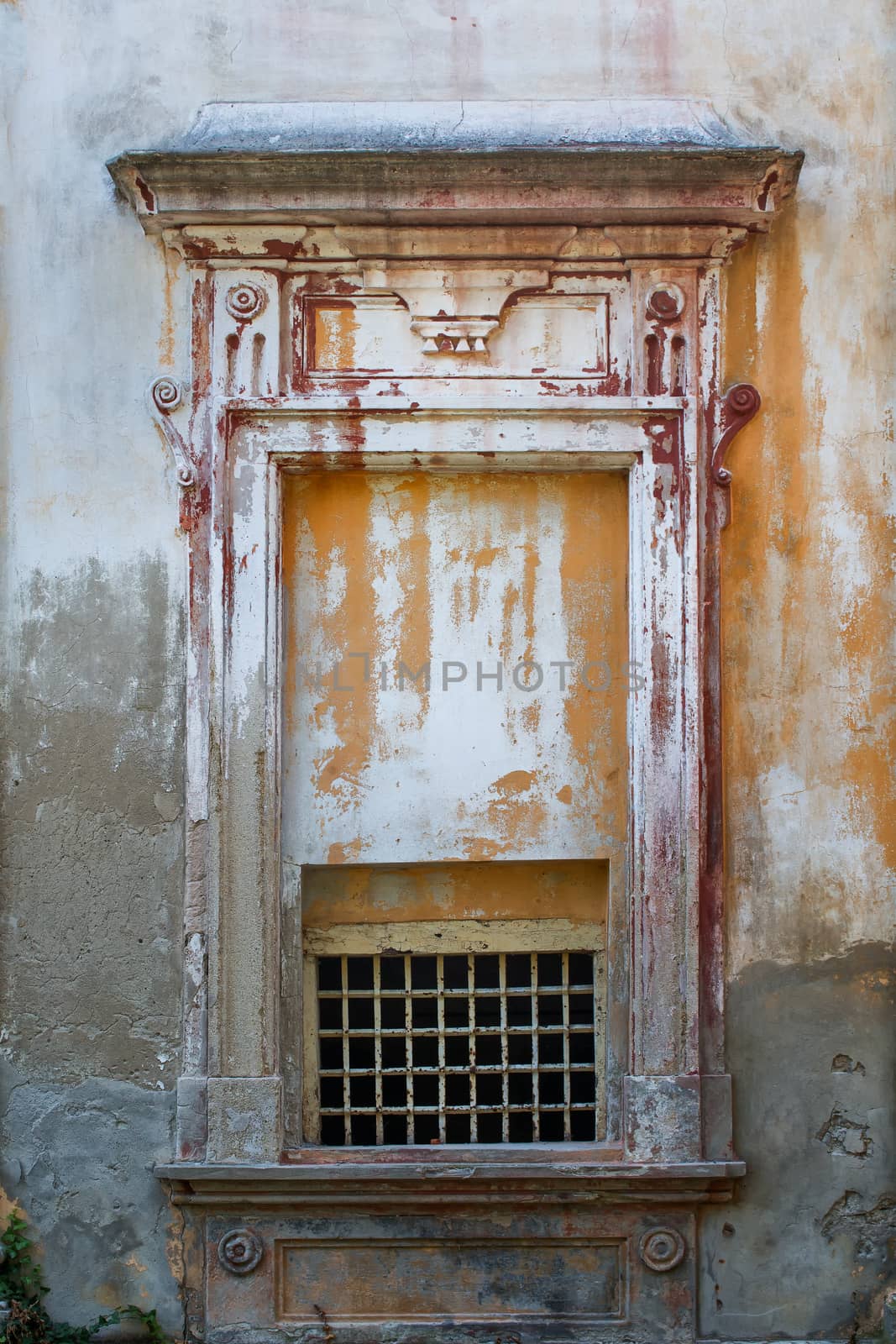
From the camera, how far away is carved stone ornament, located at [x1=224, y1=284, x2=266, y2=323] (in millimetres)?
4809

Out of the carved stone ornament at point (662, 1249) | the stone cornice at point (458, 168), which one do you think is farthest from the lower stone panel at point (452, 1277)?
the stone cornice at point (458, 168)

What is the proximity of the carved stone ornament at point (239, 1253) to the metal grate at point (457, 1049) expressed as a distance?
473 millimetres

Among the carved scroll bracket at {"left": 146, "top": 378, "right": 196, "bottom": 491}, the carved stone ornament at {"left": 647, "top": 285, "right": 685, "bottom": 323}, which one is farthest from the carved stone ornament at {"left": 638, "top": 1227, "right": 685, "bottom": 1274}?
the carved stone ornament at {"left": 647, "top": 285, "right": 685, "bottom": 323}

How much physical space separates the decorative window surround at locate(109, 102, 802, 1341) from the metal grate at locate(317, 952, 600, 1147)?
221 millimetres

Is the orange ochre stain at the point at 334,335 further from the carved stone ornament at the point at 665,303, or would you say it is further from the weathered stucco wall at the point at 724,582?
the carved stone ornament at the point at 665,303

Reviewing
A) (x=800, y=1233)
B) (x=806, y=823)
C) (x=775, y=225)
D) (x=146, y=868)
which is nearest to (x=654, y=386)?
(x=775, y=225)

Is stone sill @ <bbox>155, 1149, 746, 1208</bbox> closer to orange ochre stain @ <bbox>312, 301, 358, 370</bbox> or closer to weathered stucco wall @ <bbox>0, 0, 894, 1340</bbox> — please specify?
weathered stucco wall @ <bbox>0, 0, 894, 1340</bbox>

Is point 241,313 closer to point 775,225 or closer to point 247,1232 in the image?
point 775,225

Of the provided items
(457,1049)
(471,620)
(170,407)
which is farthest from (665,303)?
(457,1049)

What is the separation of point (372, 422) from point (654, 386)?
108 cm

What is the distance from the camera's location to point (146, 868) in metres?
4.82

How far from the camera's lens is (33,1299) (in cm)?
471

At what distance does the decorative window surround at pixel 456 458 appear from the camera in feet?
15.5

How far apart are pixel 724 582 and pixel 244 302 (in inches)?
82.8
